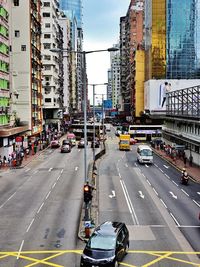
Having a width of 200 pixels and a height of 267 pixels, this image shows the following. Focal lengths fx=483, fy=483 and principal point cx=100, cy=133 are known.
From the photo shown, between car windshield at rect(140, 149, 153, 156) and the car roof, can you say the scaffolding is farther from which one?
the car roof

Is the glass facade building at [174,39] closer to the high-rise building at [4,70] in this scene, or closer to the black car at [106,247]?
the high-rise building at [4,70]

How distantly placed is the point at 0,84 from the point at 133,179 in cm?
2463

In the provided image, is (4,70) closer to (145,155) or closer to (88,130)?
(145,155)

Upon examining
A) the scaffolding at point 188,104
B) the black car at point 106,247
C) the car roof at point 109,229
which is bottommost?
the black car at point 106,247

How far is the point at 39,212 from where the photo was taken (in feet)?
108

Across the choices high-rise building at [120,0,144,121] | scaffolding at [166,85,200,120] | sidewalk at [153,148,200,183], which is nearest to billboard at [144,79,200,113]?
high-rise building at [120,0,144,121]

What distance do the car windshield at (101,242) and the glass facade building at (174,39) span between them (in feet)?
344

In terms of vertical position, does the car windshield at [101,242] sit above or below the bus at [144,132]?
above

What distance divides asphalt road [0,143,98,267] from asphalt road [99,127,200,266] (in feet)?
8.48

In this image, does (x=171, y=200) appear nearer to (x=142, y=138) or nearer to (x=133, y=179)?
(x=133, y=179)

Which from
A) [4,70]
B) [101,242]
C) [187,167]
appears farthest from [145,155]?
[101,242]

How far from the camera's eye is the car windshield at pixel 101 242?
20.9 metres

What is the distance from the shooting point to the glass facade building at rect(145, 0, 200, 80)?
4742 inches

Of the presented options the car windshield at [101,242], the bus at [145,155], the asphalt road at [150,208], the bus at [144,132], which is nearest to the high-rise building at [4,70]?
the asphalt road at [150,208]
